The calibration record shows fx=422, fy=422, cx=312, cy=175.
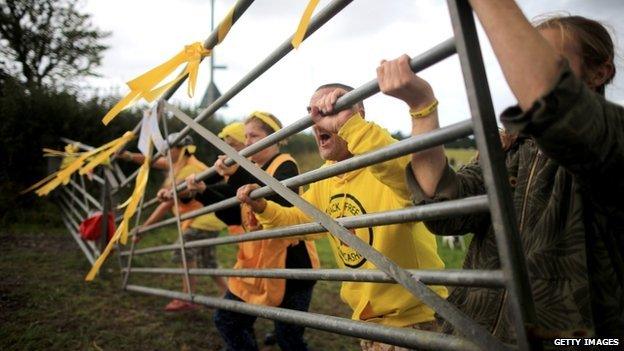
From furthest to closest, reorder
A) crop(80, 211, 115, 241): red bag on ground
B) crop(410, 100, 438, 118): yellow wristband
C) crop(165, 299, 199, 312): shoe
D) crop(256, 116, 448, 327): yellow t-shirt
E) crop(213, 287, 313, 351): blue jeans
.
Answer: crop(80, 211, 115, 241): red bag on ground < crop(165, 299, 199, 312): shoe < crop(213, 287, 313, 351): blue jeans < crop(256, 116, 448, 327): yellow t-shirt < crop(410, 100, 438, 118): yellow wristband

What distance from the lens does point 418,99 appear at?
1076 millimetres

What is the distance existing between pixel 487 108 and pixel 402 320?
107 centimetres

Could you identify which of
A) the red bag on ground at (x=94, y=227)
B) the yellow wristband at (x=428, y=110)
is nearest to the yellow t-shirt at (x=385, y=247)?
the yellow wristband at (x=428, y=110)

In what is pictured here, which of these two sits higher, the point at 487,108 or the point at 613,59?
the point at 613,59

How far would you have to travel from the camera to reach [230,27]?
1801 millimetres

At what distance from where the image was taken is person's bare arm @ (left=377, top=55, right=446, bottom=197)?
1033 mm

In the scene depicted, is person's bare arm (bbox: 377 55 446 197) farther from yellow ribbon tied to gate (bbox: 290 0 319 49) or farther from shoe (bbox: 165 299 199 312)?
shoe (bbox: 165 299 199 312)

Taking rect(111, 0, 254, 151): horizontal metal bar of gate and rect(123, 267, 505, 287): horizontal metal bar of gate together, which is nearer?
rect(123, 267, 505, 287): horizontal metal bar of gate

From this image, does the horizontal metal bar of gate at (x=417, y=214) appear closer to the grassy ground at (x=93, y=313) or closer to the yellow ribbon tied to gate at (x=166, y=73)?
the yellow ribbon tied to gate at (x=166, y=73)

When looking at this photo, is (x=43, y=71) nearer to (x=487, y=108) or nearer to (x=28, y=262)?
(x=28, y=262)

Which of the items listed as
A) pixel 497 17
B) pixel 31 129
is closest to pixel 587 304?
pixel 497 17

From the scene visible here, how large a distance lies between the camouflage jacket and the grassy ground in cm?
274

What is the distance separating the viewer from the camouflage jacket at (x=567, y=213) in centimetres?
73

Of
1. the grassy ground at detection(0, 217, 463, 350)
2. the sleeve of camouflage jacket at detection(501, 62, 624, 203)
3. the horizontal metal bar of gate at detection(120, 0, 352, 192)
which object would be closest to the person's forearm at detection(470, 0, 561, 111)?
the sleeve of camouflage jacket at detection(501, 62, 624, 203)
